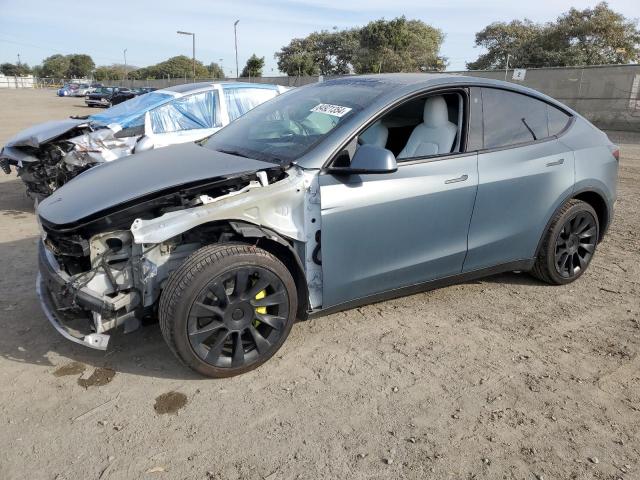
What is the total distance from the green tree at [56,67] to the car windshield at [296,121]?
458 feet

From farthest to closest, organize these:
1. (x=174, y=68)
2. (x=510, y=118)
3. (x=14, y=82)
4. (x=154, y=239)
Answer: (x=174, y=68)
(x=14, y=82)
(x=510, y=118)
(x=154, y=239)

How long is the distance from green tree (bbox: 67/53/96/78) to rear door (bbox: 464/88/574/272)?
134m

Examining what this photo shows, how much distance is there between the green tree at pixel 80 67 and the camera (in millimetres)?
121875

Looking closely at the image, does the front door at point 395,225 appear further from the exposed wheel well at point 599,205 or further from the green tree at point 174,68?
the green tree at point 174,68

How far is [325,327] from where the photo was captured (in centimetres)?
366

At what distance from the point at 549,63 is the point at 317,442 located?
148 ft

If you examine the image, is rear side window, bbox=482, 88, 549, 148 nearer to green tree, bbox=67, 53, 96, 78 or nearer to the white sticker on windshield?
the white sticker on windshield

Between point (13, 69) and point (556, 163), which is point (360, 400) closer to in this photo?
point (556, 163)

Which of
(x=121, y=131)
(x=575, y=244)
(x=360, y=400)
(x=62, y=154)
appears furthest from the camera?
(x=121, y=131)

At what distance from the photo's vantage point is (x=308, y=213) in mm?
3045

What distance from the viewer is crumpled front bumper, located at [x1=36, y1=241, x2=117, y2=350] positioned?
109 inches

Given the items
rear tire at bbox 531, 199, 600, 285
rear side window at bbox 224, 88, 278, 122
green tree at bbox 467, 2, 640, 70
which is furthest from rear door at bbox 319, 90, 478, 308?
green tree at bbox 467, 2, 640, 70

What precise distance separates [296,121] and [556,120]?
216 centimetres

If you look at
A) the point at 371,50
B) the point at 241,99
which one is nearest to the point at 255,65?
the point at 371,50
